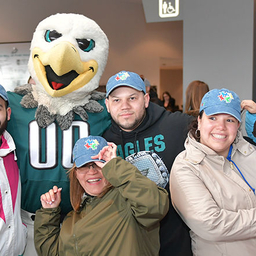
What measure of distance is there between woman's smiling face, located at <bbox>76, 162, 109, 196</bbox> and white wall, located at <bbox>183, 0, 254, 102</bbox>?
282cm

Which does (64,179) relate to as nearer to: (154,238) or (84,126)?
(84,126)

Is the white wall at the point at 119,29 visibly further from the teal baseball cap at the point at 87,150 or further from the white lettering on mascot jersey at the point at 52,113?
the teal baseball cap at the point at 87,150

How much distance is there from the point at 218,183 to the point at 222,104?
15.0 inches

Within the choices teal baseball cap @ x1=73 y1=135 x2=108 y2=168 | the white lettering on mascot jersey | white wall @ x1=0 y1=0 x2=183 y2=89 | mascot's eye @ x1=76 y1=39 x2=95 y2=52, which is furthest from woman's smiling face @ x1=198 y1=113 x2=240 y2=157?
white wall @ x1=0 y1=0 x2=183 y2=89

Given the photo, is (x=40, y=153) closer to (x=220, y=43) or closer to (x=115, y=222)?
Answer: (x=115, y=222)

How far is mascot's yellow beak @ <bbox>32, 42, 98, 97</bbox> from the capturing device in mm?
1623

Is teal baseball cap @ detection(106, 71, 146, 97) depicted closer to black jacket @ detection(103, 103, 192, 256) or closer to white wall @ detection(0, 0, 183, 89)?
black jacket @ detection(103, 103, 192, 256)

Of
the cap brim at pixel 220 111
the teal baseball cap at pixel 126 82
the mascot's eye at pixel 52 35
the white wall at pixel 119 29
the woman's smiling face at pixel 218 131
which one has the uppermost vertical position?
the white wall at pixel 119 29

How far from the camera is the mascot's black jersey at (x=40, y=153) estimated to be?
5.66ft

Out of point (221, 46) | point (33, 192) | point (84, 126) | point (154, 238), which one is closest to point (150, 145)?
point (84, 126)

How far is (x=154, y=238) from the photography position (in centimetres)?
139

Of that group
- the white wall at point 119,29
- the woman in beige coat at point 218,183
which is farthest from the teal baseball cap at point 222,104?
the white wall at point 119,29

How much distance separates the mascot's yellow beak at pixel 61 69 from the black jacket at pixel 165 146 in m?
0.36

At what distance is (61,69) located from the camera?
1640 millimetres
